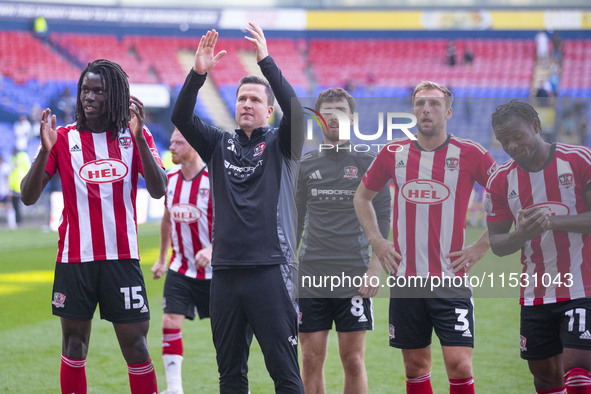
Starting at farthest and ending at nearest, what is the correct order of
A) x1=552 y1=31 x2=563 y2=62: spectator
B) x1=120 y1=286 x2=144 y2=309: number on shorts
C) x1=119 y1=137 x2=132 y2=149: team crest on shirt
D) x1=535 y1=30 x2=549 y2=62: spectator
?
x1=535 y1=30 x2=549 y2=62: spectator → x1=552 y1=31 x2=563 y2=62: spectator → x1=119 y1=137 x2=132 y2=149: team crest on shirt → x1=120 y1=286 x2=144 y2=309: number on shorts

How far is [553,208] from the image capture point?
13.0 ft

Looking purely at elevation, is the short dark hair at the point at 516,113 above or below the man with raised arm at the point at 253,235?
above

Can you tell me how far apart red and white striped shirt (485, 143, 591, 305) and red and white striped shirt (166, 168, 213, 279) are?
2515mm

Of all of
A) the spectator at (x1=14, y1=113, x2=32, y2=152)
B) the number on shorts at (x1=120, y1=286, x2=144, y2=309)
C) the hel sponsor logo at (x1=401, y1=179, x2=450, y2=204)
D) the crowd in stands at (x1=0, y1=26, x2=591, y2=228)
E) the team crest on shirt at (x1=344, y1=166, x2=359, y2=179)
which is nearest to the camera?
the number on shorts at (x1=120, y1=286, x2=144, y2=309)

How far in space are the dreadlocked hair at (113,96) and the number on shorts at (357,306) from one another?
1744 millimetres

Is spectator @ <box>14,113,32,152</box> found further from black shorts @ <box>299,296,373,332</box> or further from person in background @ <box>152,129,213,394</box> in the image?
black shorts @ <box>299,296,373,332</box>

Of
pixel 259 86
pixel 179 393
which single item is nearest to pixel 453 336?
pixel 259 86

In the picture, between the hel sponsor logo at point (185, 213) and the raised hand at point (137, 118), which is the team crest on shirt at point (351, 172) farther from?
the hel sponsor logo at point (185, 213)

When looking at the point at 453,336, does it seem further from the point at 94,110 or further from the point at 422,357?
the point at 94,110

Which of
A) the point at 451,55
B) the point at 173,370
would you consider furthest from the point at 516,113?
the point at 451,55

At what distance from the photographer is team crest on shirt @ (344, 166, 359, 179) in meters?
4.66

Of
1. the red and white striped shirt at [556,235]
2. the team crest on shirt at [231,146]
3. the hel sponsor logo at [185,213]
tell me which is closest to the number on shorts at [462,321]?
the red and white striped shirt at [556,235]

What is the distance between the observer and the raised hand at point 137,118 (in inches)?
156

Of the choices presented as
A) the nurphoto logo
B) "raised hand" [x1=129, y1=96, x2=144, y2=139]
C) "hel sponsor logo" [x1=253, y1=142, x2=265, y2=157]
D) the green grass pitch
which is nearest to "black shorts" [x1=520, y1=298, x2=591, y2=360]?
the green grass pitch
